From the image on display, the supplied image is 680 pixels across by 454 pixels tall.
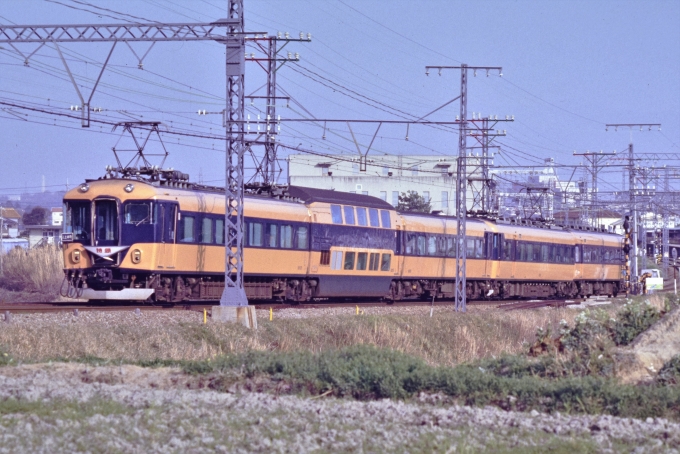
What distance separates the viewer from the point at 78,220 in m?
27.6

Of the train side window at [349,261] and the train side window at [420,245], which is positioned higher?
the train side window at [420,245]

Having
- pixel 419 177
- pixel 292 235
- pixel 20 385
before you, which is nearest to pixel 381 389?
pixel 20 385

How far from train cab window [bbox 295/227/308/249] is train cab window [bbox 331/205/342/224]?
1977mm

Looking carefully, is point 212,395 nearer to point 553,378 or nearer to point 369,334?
point 553,378

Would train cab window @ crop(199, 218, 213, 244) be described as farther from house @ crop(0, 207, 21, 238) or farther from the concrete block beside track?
house @ crop(0, 207, 21, 238)

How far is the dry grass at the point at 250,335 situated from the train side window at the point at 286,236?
184 inches

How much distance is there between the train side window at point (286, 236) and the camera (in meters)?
31.9

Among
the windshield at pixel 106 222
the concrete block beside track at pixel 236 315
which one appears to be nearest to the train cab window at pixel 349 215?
the windshield at pixel 106 222

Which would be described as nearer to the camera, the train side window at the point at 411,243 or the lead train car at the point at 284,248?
the lead train car at the point at 284,248

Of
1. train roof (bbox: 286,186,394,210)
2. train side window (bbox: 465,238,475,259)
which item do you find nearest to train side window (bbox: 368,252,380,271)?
train roof (bbox: 286,186,394,210)

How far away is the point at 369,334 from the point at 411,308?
832 cm

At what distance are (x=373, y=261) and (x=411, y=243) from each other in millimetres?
3040

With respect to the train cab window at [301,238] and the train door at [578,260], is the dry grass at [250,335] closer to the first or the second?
the train cab window at [301,238]

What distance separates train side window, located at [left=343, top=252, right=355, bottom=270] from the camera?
35278mm
